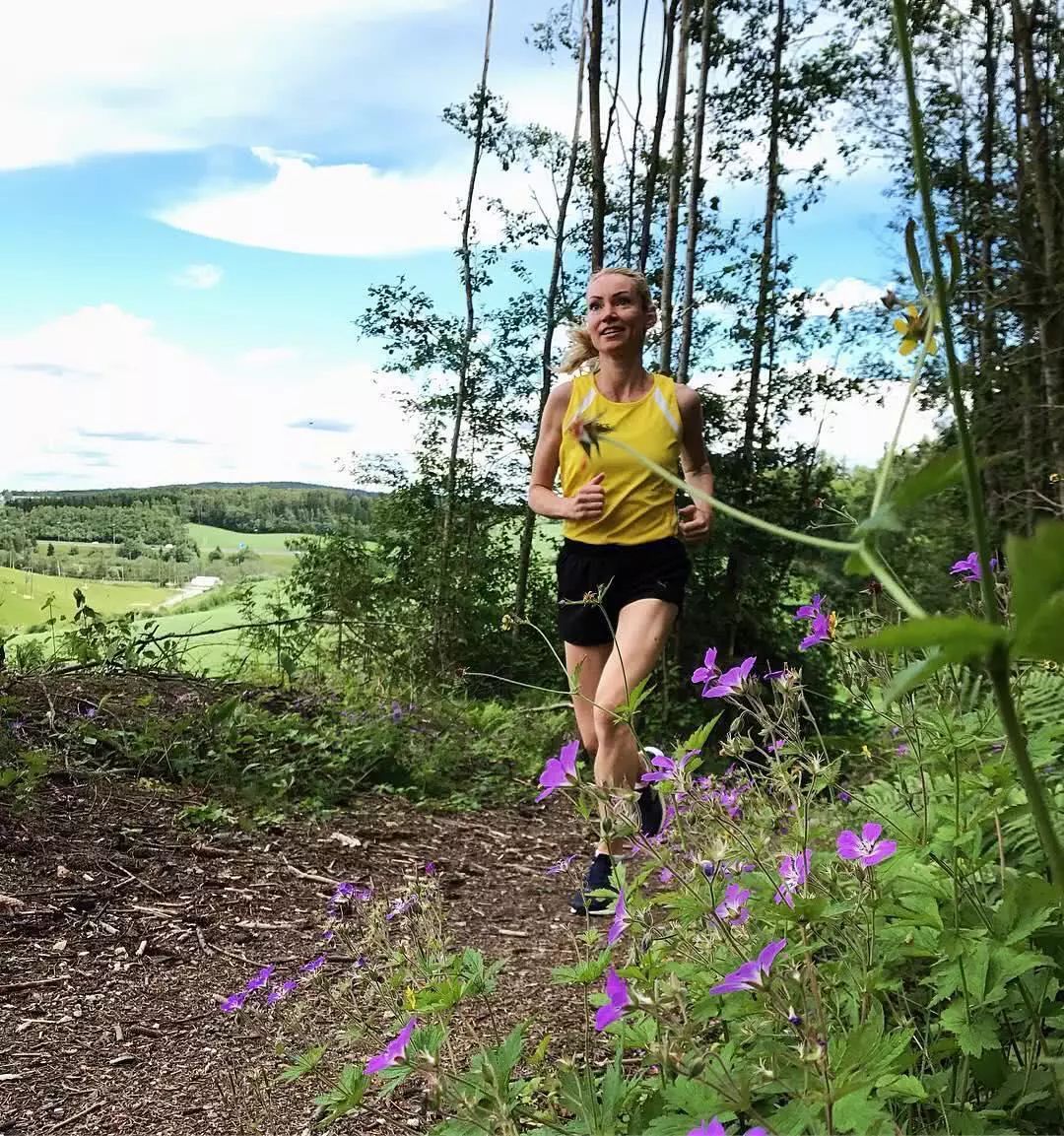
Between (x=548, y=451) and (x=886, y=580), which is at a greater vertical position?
(x=548, y=451)

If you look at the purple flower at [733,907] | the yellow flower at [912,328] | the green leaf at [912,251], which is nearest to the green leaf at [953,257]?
the green leaf at [912,251]

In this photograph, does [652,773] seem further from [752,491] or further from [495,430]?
[495,430]

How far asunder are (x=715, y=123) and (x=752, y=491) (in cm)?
283

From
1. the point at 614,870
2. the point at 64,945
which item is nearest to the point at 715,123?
the point at 64,945

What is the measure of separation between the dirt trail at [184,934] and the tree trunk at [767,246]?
3.68 metres

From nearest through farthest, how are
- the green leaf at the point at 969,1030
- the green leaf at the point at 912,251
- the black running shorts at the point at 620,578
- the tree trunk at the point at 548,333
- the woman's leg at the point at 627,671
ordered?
the green leaf at the point at 912,251
the green leaf at the point at 969,1030
the woman's leg at the point at 627,671
the black running shorts at the point at 620,578
the tree trunk at the point at 548,333

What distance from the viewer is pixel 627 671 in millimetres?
2904

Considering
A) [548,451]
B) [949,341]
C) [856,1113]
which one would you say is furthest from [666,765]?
[548,451]

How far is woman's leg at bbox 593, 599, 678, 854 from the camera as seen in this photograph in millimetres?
2855

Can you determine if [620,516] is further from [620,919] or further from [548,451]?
[620,919]

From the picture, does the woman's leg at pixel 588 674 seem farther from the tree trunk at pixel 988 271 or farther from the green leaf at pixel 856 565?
the tree trunk at pixel 988 271

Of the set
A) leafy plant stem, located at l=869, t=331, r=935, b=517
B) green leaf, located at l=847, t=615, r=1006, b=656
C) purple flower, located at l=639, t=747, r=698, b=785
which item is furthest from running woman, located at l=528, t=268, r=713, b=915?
green leaf, located at l=847, t=615, r=1006, b=656

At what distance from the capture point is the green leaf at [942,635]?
1.34 feet

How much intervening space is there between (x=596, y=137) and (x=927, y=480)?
25.8 feet
